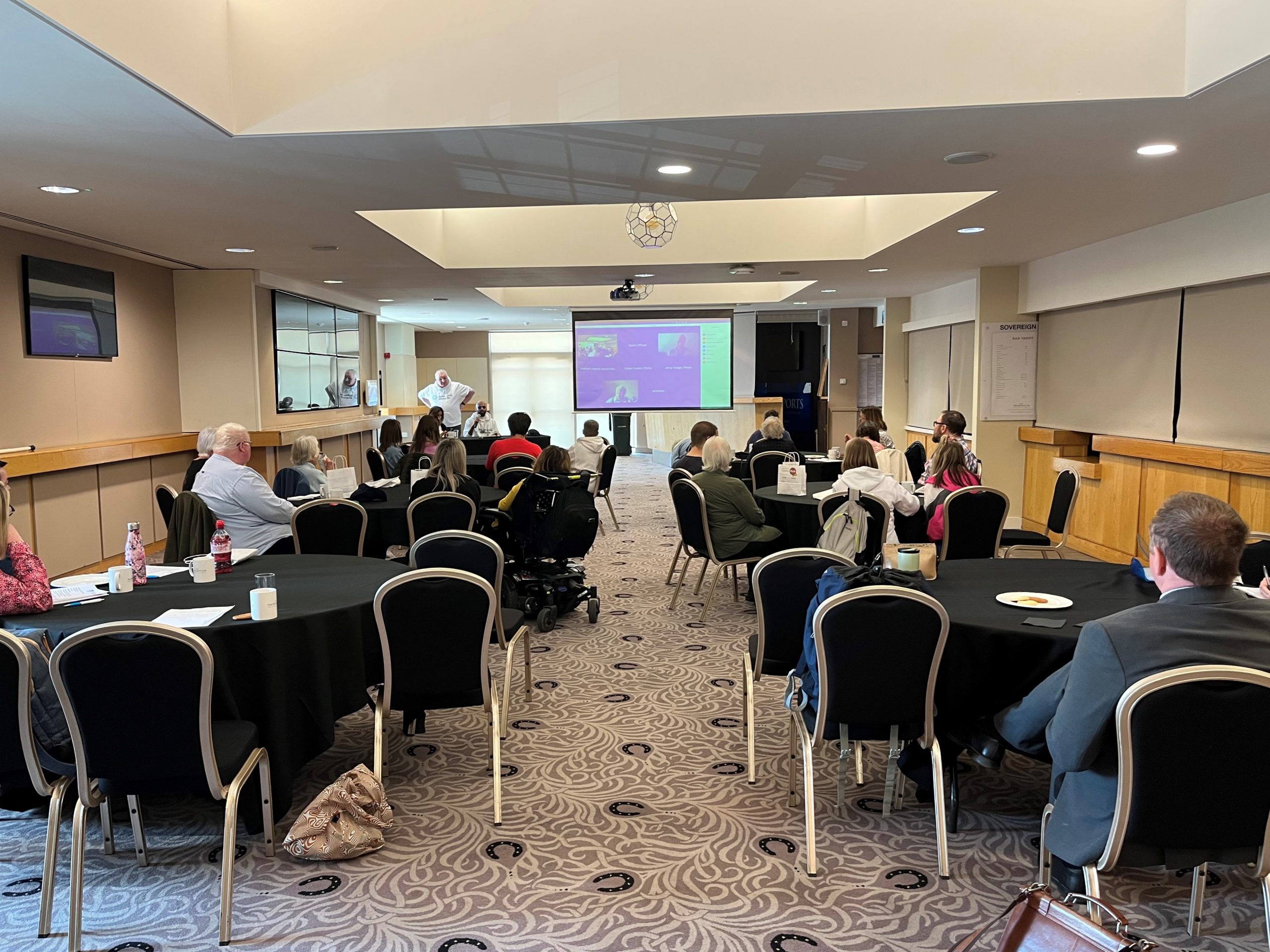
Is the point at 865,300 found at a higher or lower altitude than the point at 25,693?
higher

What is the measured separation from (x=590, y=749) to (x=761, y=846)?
1078 mm

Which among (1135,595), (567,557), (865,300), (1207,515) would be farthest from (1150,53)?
(865,300)

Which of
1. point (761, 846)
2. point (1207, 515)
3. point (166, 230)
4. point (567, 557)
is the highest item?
point (166, 230)

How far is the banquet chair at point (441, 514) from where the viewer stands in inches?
231

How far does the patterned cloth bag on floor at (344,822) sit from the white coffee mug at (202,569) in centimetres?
115

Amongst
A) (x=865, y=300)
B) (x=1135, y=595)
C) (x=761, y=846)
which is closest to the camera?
(x=761, y=846)

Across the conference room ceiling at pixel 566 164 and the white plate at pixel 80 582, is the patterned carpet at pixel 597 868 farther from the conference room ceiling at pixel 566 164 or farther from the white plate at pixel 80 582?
the conference room ceiling at pixel 566 164

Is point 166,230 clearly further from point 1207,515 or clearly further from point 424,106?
point 1207,515

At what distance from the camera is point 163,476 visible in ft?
29.3

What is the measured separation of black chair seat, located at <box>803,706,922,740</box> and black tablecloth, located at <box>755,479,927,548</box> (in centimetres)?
286

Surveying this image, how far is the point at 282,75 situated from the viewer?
14.0 feet

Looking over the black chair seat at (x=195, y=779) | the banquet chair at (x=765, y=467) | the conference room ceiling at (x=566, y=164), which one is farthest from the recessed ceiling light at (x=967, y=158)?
the black chair seat at (x=195, y=779)

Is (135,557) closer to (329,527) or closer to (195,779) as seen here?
(195,779)

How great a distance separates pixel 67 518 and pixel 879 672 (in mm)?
6840
